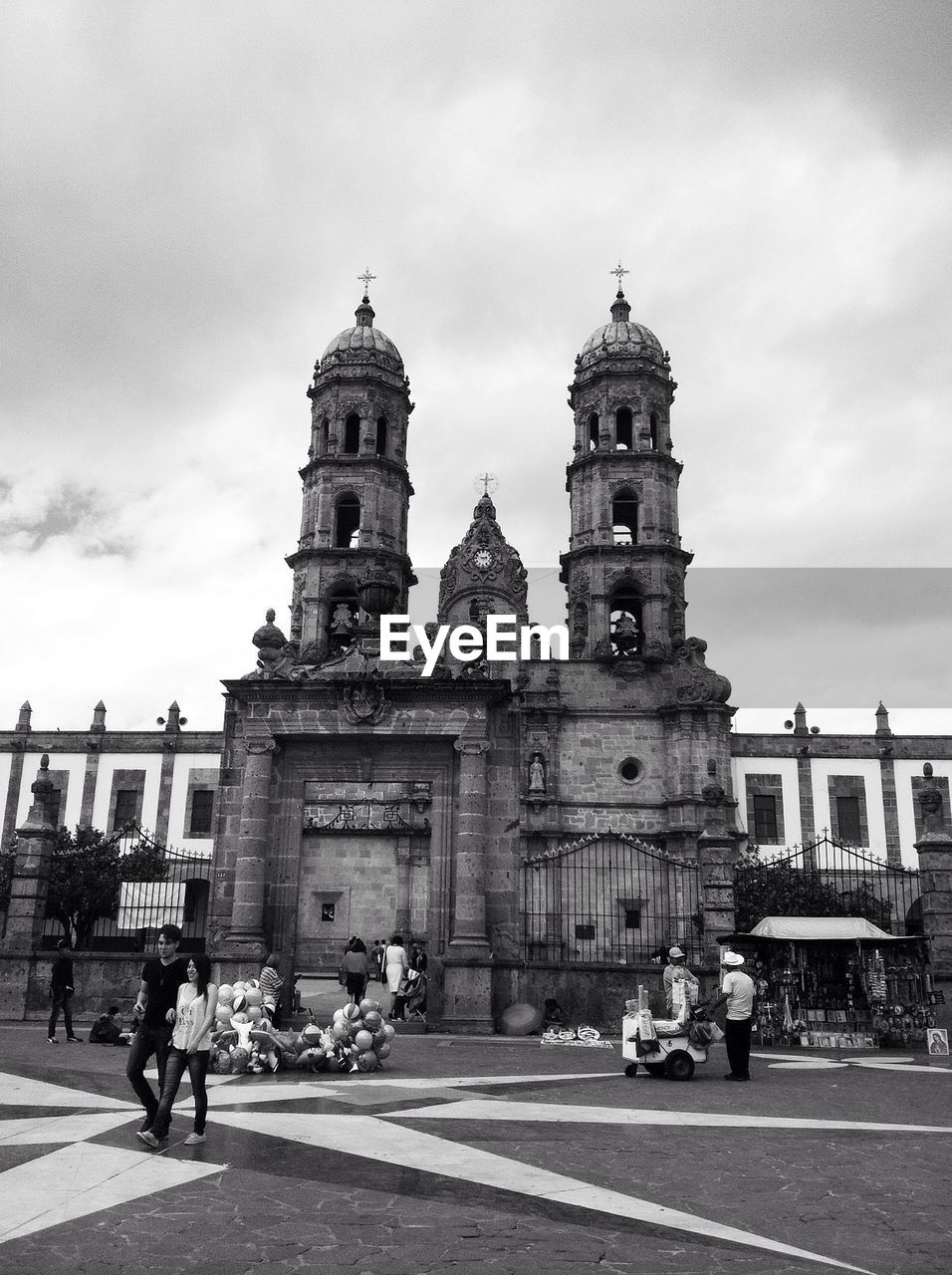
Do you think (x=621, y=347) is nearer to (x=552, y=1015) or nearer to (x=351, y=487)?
(x=351, y=487)

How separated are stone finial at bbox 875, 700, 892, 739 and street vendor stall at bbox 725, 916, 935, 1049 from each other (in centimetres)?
2908

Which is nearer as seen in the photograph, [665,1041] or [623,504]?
[665,1041]

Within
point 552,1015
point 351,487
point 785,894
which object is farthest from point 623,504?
point 552,1015

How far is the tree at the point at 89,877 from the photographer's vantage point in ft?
128

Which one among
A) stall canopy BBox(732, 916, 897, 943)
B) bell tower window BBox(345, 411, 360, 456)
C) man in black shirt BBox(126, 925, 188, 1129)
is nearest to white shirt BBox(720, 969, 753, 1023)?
stall canopy BBox(732, 916, 897, 943)

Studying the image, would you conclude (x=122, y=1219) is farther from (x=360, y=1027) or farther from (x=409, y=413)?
(x=409, y=413)

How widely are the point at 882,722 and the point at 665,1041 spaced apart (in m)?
39.4

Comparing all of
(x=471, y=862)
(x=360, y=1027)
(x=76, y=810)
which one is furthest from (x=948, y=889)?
(x=76, y=810)

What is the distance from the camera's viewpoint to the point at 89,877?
39594 millimetres

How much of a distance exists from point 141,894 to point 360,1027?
11098mm

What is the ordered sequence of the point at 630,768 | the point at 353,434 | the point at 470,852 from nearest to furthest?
1. the point at 470,852
2. the point at 630,768
3. the point at 353,434

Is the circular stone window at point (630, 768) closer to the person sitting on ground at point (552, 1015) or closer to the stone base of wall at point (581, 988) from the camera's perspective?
the stone base of wall at point (581, 988)

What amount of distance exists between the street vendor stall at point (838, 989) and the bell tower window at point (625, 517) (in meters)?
24.8

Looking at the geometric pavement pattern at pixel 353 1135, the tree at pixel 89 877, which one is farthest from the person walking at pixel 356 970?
the tree at pixel 89 877
